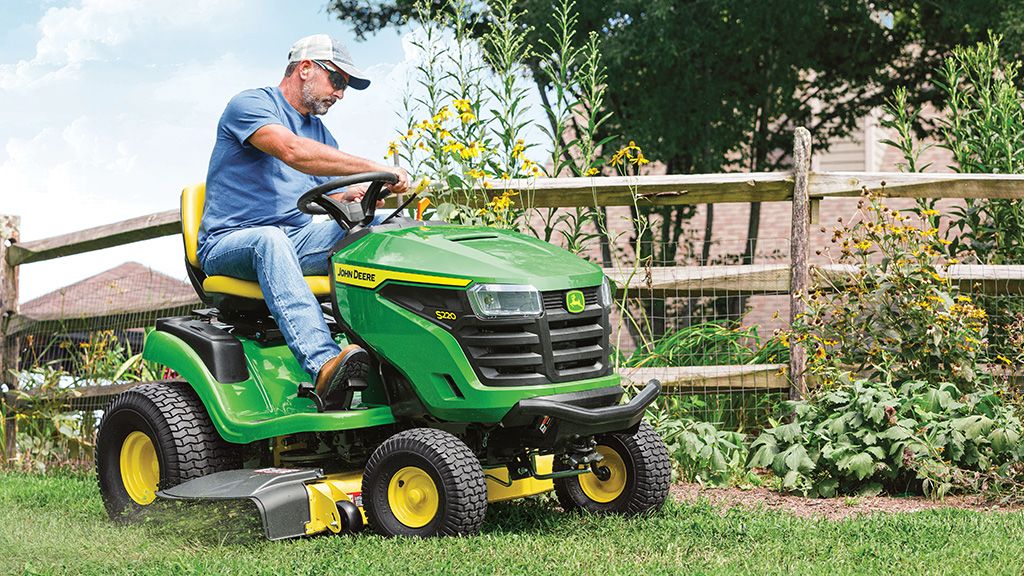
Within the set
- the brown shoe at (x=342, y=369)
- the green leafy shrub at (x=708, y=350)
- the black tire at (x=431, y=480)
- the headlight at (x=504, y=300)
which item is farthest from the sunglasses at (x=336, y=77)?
the green leafy shrub at (x=708, y=350)

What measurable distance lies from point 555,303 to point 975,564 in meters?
1.36

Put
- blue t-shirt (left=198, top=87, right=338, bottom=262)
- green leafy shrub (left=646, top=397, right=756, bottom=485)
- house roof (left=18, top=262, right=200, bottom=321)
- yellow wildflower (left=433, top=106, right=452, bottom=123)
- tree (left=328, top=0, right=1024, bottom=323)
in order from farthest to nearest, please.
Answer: tree (left=328, top=0, right=1024, bottom=323) → house roof (left=18, top=262, right=200, bottom=321) → yellow wildflower (left=433, top=106, right=452, bottom=123) → green leafy shrub (left=646, top=397, right=756, bottom=485) → blue t-shirt (left=198, top=87, right=338, bottom=262)

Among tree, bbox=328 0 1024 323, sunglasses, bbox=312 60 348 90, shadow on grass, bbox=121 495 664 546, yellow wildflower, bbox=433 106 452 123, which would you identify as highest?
tree, bbox=328 0 1024 323

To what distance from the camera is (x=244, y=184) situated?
4.06 metres

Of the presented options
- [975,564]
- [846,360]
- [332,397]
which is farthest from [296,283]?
[846,360]

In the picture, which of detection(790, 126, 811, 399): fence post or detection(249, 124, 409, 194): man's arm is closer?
detection(249, 124, 409, 194): man's arm

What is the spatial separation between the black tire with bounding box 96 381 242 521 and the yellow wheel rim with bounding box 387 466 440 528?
0.85 meters

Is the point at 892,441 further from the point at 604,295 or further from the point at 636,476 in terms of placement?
the point at 604,295

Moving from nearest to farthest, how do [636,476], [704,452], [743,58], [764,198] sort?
1. [636,476]
2. [704,452]
3. [764,198]
4. [743,58]

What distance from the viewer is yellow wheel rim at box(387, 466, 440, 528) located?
3418 millimetres

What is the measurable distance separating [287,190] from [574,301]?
4.02 ft

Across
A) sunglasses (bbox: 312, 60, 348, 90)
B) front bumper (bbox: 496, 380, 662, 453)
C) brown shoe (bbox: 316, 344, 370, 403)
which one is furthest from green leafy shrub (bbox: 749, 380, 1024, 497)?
sunglasses (bbox: 312, 60, 348, 90)

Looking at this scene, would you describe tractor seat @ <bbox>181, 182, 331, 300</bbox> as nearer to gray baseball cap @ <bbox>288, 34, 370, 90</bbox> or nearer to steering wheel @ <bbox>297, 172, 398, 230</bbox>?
steering wheel @ <bbox>297, 172, 398, 230</bbox>

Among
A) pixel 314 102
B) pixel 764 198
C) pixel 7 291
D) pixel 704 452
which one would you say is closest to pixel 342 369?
pixel 314 102
